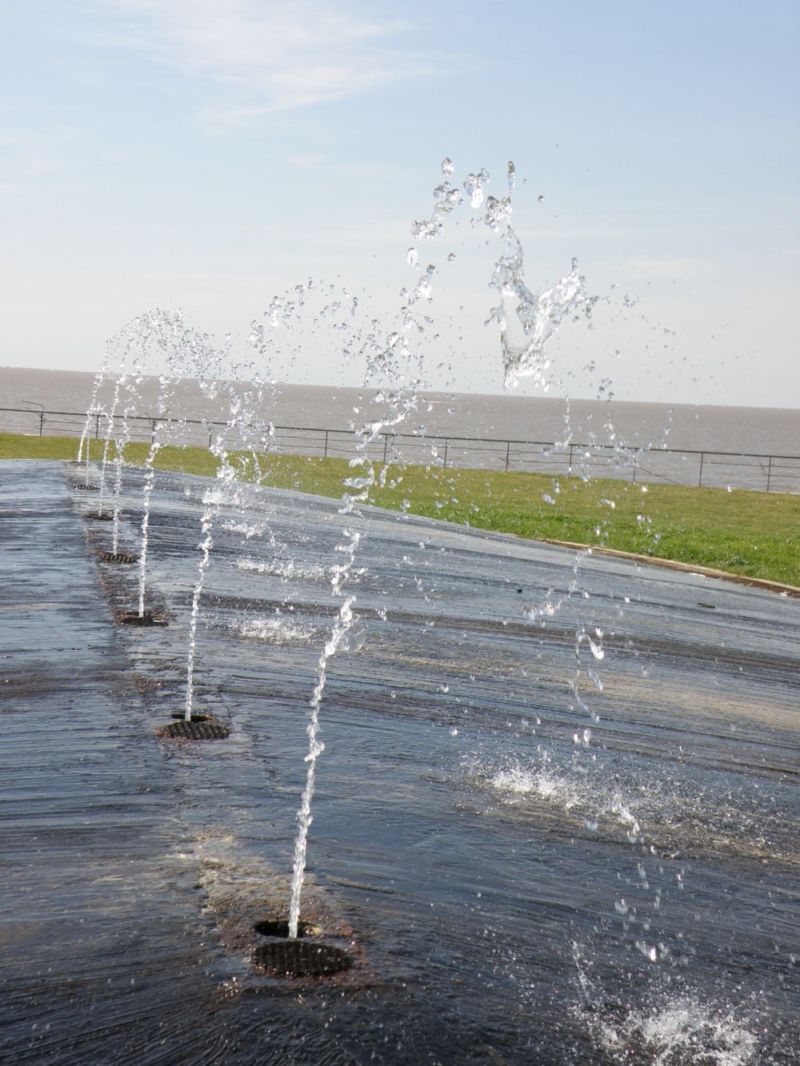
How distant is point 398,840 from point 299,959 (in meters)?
1.30

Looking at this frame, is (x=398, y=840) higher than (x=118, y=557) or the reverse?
the reverse

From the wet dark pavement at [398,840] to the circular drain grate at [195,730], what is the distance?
0.13m

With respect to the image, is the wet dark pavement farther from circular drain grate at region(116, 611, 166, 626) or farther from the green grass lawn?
the green grass lawn

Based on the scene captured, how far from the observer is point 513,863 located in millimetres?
5262

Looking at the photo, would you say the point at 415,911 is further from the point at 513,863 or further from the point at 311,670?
the point at 311,670

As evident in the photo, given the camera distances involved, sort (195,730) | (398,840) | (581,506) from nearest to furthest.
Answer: (398,840) → (195,730) → (581,506)

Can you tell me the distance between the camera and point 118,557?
41.5ft

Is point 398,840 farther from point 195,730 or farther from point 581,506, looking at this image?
point 581,506

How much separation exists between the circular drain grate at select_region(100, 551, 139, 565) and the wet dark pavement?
1.23m

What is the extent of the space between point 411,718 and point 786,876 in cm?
257

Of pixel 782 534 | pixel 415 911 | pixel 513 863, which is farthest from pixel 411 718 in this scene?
pixel 782 534

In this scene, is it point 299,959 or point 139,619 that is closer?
point 299,959

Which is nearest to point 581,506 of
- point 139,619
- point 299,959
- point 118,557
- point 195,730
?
point 118,557

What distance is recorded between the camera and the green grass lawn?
66.9ft
